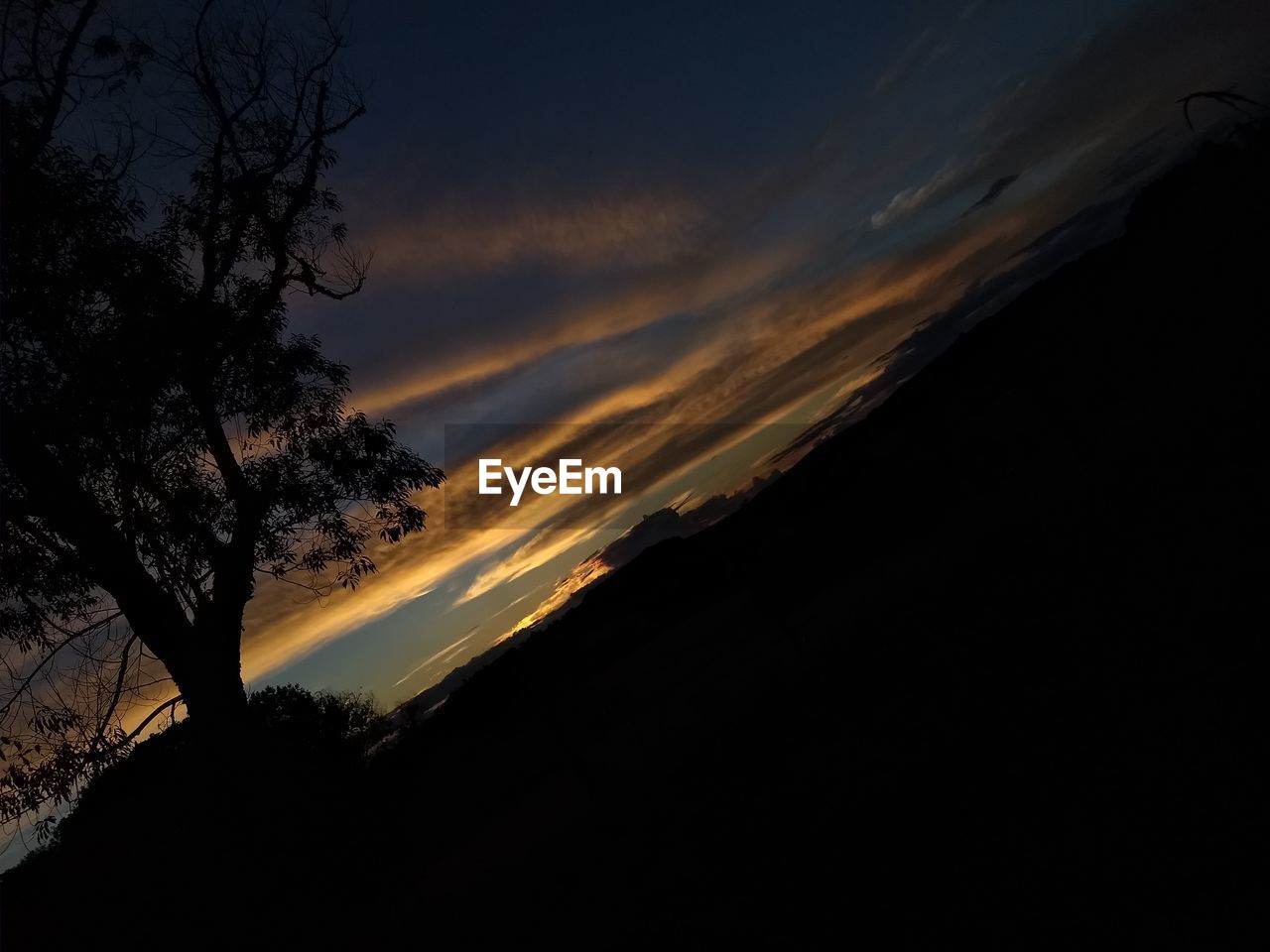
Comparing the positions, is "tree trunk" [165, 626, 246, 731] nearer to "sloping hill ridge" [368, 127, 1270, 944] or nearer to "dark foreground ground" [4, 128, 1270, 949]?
"dark foreground ground" [4, 128, 1270, 949]

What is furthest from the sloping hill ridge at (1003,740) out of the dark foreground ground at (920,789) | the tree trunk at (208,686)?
the tree trunk at (208,686)

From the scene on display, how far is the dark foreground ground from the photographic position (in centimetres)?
648

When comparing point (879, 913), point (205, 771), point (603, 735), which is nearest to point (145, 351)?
point (205, 771)

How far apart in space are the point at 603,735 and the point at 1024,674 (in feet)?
104

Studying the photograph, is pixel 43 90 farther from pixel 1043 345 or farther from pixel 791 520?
pixel 1043 345

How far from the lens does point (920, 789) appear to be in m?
8.84

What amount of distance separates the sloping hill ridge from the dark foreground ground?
47 millimetres

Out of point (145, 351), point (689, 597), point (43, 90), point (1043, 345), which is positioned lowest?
point (689, 597)

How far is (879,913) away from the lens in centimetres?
690

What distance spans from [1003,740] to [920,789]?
1.29 metres

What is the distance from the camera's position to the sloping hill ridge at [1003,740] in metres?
6.38

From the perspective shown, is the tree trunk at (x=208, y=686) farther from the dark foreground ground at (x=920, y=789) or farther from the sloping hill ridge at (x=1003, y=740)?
the sloping hill ridge at (x=1003, y=740)

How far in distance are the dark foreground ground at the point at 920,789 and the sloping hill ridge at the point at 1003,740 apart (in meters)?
0.05

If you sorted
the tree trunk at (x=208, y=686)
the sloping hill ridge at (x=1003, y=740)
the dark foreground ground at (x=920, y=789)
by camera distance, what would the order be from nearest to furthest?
the sloping hill ridge at (x=1003, y=740) < the dark foreground ground at (x=920, y=789) < the tree trunk at (x=208, y=686)
